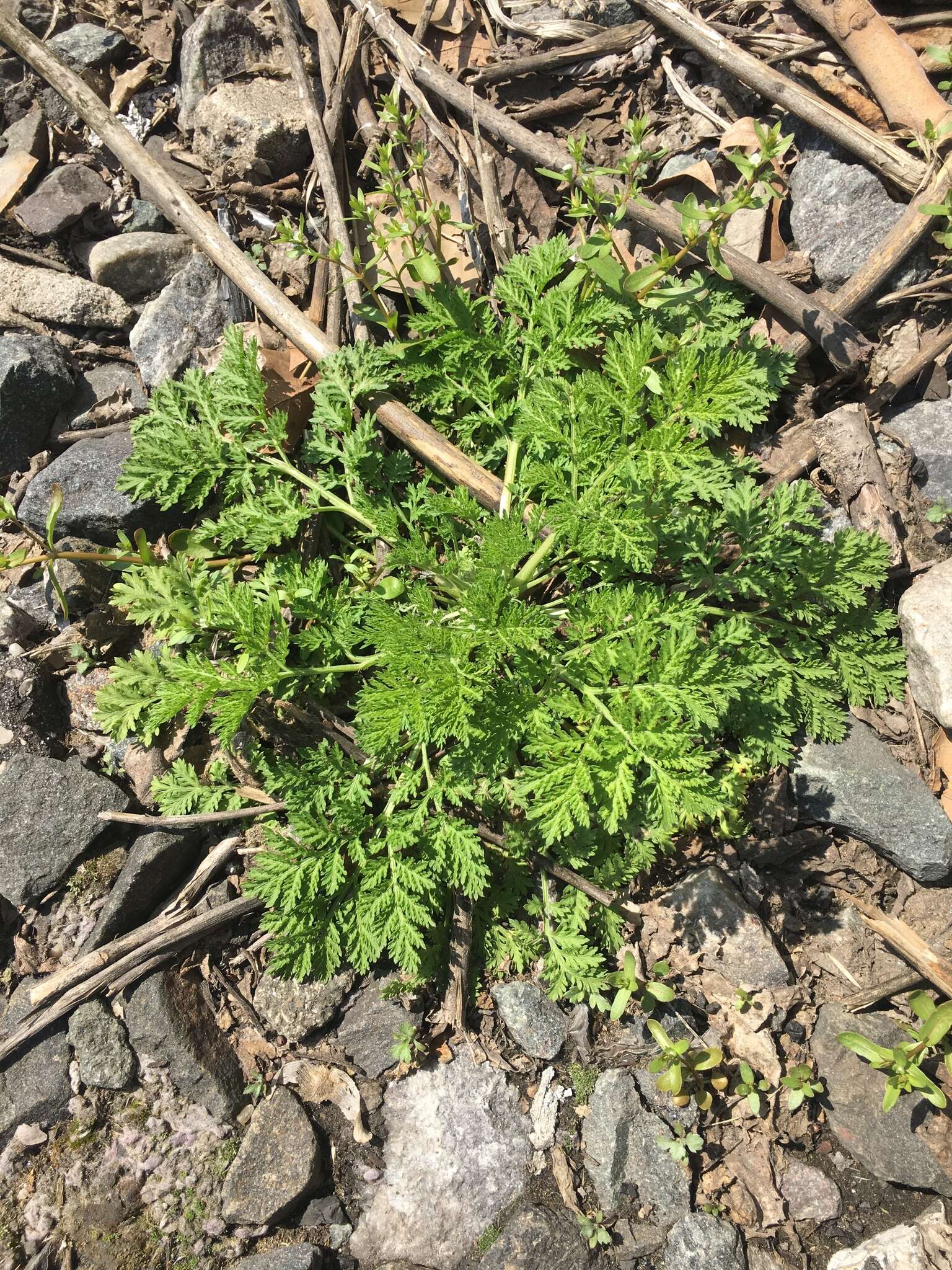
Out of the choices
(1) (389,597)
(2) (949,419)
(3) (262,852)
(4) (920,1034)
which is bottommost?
(4) (920,1034)

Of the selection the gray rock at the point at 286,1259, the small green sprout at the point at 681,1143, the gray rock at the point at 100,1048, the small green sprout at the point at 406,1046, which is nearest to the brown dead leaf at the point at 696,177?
the small green sprout at the point at 406,1046

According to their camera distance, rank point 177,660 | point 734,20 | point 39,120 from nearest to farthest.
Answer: point 177,660
point 734,20
point 39,120

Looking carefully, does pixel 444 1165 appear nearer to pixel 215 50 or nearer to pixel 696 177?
pixel 696 177

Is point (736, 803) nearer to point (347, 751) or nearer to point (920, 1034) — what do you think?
point (920, 1034)

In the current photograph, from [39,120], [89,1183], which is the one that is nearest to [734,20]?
[39,120]

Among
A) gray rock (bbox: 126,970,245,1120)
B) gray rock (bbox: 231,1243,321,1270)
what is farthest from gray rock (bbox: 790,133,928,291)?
gray rock (bbox: 231,1243,321,1270)

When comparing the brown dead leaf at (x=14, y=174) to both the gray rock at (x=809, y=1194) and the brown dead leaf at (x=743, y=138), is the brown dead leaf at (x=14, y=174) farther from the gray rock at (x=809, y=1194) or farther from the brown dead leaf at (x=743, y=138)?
the gray rock at (x=809, y=1194)
